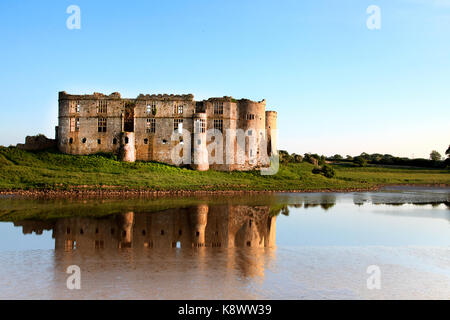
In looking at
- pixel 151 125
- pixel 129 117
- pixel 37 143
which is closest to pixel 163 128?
pixel 151 125

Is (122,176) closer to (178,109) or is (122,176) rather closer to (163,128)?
(163,128)

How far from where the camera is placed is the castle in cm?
5581

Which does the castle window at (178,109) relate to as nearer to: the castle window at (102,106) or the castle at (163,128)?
the castle at (163,128)

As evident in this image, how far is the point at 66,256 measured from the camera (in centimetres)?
1797

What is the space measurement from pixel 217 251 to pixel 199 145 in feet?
120

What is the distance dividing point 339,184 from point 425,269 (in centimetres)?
4257

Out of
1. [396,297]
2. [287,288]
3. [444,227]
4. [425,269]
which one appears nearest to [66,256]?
[287,288]

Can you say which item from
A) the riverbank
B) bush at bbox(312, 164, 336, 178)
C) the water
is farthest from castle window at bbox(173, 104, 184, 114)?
the water

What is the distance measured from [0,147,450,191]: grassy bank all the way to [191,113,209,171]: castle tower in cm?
164

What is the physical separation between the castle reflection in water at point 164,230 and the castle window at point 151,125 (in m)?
26.7

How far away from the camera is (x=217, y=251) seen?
19219mm

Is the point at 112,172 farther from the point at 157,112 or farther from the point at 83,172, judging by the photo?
the point at 157,112

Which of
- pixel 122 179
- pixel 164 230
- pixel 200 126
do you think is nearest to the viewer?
pixel 164 230

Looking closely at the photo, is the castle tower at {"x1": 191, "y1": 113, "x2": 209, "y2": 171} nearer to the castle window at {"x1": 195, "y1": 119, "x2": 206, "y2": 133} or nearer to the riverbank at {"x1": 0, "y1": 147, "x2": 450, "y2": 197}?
the castle window at {"x1": 195, "y1": 119, "x2": 206, "y2": 133}
